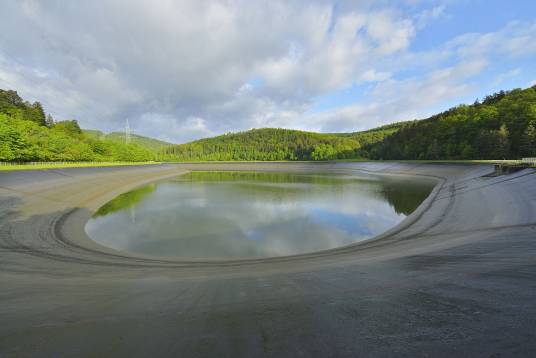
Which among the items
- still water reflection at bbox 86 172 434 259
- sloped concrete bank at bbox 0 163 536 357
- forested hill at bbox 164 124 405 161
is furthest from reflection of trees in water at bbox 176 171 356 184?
forested hill at bbox 164 124 405 161

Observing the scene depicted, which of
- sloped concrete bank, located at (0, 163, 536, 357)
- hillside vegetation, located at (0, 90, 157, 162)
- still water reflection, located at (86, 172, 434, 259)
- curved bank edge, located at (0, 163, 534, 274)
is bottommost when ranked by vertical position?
still water reflection, located at (86, 172, 434, 259)

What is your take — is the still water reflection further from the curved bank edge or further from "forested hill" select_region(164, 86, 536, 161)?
"forested hill" select_region(164, 86, 536, 161)

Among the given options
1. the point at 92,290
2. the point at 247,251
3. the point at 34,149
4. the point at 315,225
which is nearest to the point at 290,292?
the point at 92,290

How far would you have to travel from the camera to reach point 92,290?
4.87 m

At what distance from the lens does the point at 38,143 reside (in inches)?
1949

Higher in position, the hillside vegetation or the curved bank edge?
the hillside vegetation

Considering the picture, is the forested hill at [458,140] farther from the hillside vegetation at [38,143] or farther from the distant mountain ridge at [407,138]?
the hillside vegetation at [38,143]

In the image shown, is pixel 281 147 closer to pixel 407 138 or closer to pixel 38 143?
pixel 407 138

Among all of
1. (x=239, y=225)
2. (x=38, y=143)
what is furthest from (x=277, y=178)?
(x=38, y=143)

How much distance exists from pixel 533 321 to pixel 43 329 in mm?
5774

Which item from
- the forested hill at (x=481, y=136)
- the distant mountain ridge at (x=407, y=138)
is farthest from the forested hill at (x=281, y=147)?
the forested hill at (x=481, y=136)

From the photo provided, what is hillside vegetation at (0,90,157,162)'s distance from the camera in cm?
4132

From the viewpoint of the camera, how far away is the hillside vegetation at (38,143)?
41.3m

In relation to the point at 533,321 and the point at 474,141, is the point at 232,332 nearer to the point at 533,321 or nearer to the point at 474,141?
the point at 533,321
